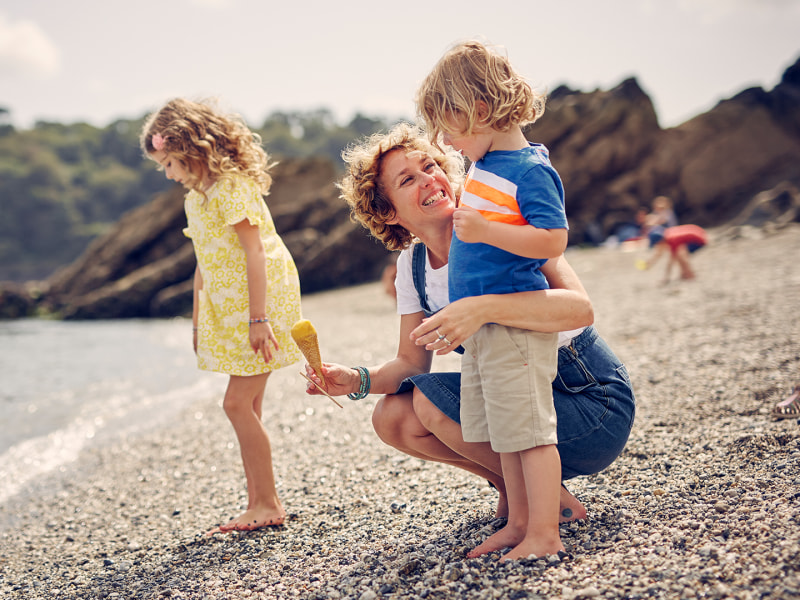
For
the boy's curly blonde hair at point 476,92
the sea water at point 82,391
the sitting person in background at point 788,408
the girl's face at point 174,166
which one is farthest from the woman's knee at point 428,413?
the sea water at point 82,391

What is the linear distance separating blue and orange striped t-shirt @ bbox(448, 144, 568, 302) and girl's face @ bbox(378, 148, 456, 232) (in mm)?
312

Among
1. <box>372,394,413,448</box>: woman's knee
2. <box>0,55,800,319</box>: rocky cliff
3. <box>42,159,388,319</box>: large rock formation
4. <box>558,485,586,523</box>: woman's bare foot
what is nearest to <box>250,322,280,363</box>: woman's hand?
<box>372,394,413,448</box>: woman's knee

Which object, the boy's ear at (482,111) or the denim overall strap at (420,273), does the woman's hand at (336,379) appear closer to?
the denim overall strap at (420,273)

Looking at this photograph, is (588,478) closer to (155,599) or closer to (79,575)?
(155,599)

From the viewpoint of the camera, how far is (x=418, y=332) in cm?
237

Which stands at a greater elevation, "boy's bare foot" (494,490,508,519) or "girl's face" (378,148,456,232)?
"girl's face" (378,148,456,232)

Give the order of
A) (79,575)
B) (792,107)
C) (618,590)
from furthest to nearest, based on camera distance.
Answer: (792,107), (79,575), (618,590)

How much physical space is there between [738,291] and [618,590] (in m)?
8.52

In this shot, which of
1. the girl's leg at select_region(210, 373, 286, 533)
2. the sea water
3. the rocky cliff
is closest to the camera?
the girl's leg at select_region(210, 373, 286, 533)

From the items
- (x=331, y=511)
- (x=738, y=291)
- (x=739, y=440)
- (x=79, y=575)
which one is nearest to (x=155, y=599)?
(x=79, y=575)

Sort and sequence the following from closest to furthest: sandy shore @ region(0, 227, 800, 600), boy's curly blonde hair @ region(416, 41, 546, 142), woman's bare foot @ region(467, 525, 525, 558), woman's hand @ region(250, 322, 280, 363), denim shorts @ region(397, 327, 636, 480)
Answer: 1. sandy shore @ region(0, 227, 800, 600)
2. boy's curly blonde hair @ region(416, 41, 546, 142)
3. woman's bare foot @ region(467, 525, 525, 558)
4. denim shorts @ region(397, 327, 636, 480)
5. woman's hand @ region(250, 322, 280, 363)

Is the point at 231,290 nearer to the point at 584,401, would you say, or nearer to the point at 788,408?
the point at 584,401

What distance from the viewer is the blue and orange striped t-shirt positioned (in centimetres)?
220

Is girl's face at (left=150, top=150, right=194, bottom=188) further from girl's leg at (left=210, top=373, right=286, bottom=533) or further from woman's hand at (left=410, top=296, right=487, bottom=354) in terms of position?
woman's hand at (left=410, top=296, right=487, bottom=354)
